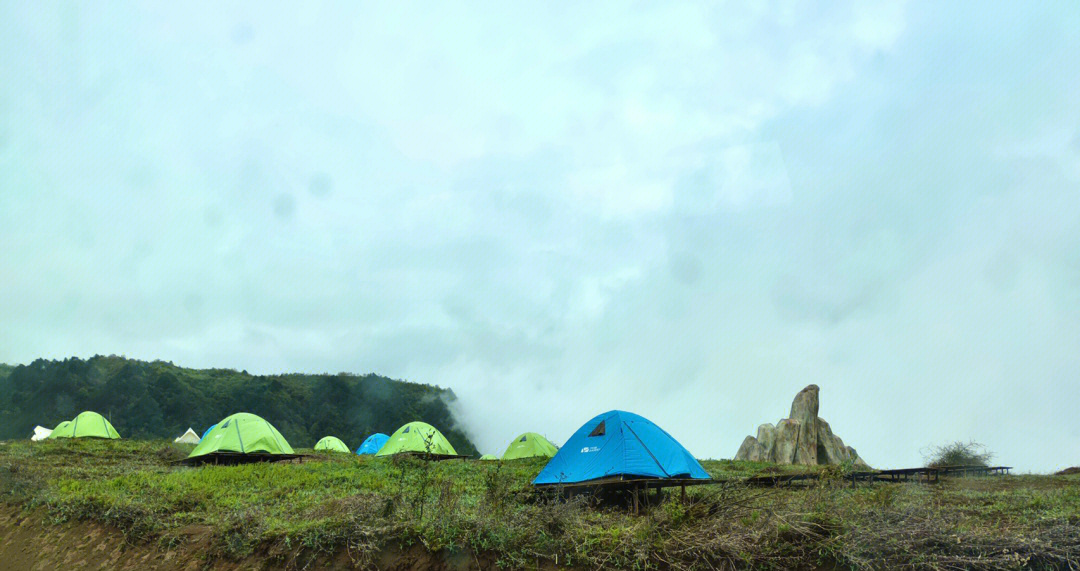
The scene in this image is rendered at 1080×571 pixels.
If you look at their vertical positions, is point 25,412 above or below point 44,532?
above

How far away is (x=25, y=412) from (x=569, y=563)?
52296mm

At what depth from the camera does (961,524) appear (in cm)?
671

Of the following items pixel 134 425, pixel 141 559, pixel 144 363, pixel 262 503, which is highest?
pixel 144 363

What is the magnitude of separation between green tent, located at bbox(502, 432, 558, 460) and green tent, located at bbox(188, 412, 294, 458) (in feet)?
26.7

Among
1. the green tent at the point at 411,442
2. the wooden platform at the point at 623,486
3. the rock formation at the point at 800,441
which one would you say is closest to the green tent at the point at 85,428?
the green tent at the point at 411,442

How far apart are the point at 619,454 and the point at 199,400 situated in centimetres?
4645

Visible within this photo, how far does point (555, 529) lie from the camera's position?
7.45 m

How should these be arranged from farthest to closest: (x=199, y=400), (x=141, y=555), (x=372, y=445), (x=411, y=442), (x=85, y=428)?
(x=199, y=400) < (x=372, y=445) < (x=85, y=428) < (x=411, y=442) < (x=141, y=555)

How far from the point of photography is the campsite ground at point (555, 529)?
619cm

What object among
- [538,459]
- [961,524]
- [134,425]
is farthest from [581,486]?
[134,425]

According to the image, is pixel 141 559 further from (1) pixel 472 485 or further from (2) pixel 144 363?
(2) pixel 144 363

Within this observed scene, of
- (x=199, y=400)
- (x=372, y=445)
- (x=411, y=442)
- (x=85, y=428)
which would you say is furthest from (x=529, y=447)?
(x=199, y=400)

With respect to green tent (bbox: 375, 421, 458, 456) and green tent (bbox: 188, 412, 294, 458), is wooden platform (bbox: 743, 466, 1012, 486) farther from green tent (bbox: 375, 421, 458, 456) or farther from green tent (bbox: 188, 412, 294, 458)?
green tent (bbox: 375, 421, 458, 456)

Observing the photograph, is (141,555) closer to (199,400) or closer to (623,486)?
(623,486)
